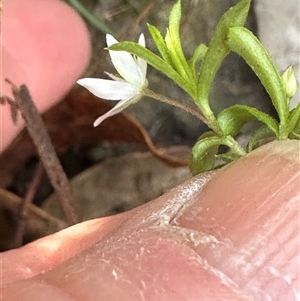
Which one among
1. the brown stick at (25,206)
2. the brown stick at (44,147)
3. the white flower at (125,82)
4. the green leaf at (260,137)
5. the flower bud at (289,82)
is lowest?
the brown stick at (25,206)

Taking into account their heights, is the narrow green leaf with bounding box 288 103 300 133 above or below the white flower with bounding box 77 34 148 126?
below

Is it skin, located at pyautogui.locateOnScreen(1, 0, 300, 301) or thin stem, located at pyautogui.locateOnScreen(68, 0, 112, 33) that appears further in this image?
thin stem, located at pyautogui.locateOnScreen(68, 0, 112, 33)

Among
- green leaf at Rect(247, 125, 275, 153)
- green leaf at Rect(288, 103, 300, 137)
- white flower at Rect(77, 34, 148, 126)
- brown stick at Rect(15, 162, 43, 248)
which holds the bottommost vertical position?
brown stick at Rect(15, 162, 43, 248)

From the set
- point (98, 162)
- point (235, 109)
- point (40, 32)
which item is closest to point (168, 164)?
point (98, 162)

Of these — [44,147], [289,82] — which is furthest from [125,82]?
[44,147]

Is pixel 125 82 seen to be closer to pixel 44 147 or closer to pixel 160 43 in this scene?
pixel 160 43

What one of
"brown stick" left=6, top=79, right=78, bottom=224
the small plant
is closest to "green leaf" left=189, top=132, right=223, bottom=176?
the small plant

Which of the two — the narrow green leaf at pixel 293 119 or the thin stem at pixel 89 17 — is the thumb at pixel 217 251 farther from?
the thin stem at pixel 89 17

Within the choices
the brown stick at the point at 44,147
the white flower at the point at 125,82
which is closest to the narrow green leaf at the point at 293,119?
the white flower at the point at 125,82

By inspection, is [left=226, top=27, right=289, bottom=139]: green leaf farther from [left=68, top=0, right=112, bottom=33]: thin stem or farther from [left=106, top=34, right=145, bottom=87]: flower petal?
[left=68, top=0, right=112, bottom=33]: thin stem
